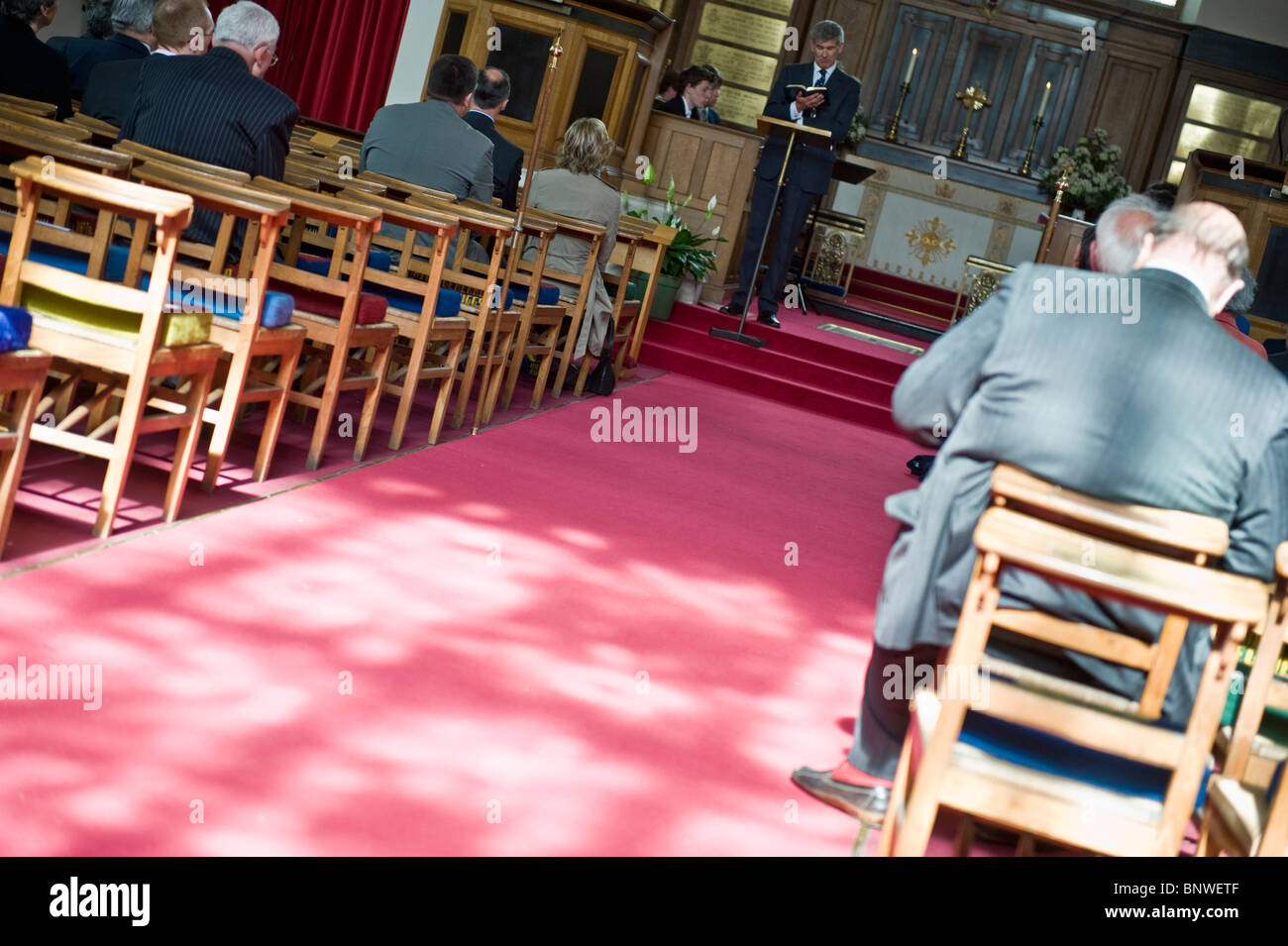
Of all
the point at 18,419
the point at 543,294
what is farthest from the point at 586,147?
the point at 18,419

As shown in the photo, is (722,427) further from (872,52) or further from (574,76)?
(872,52)

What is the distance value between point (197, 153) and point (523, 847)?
2708 mm

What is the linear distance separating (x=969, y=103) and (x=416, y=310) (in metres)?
9.11

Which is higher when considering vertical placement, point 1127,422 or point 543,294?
point 1127,422

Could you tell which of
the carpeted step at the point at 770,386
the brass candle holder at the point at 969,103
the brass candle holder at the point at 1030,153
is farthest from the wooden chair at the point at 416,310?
the brass candle holder at the point at 1030,153

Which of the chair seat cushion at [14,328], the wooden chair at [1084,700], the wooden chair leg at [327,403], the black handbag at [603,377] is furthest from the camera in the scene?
the black handbag at [603,377]

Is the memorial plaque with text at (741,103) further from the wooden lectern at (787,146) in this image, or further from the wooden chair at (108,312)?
the wooden chair at (108,312)

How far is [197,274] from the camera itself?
3291 mm

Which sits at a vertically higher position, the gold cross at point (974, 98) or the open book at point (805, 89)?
the gold cross at point (974, 98)

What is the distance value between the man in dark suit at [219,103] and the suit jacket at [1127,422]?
2.55 meters

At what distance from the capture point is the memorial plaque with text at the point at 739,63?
12523 mm

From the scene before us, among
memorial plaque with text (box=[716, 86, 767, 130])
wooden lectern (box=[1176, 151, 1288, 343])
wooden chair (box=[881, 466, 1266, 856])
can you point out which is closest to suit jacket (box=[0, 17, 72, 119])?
wooden chair (box=[881, 466, 1266, 856])

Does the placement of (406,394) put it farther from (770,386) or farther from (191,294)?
(770,386)

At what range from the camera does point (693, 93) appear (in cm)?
904
